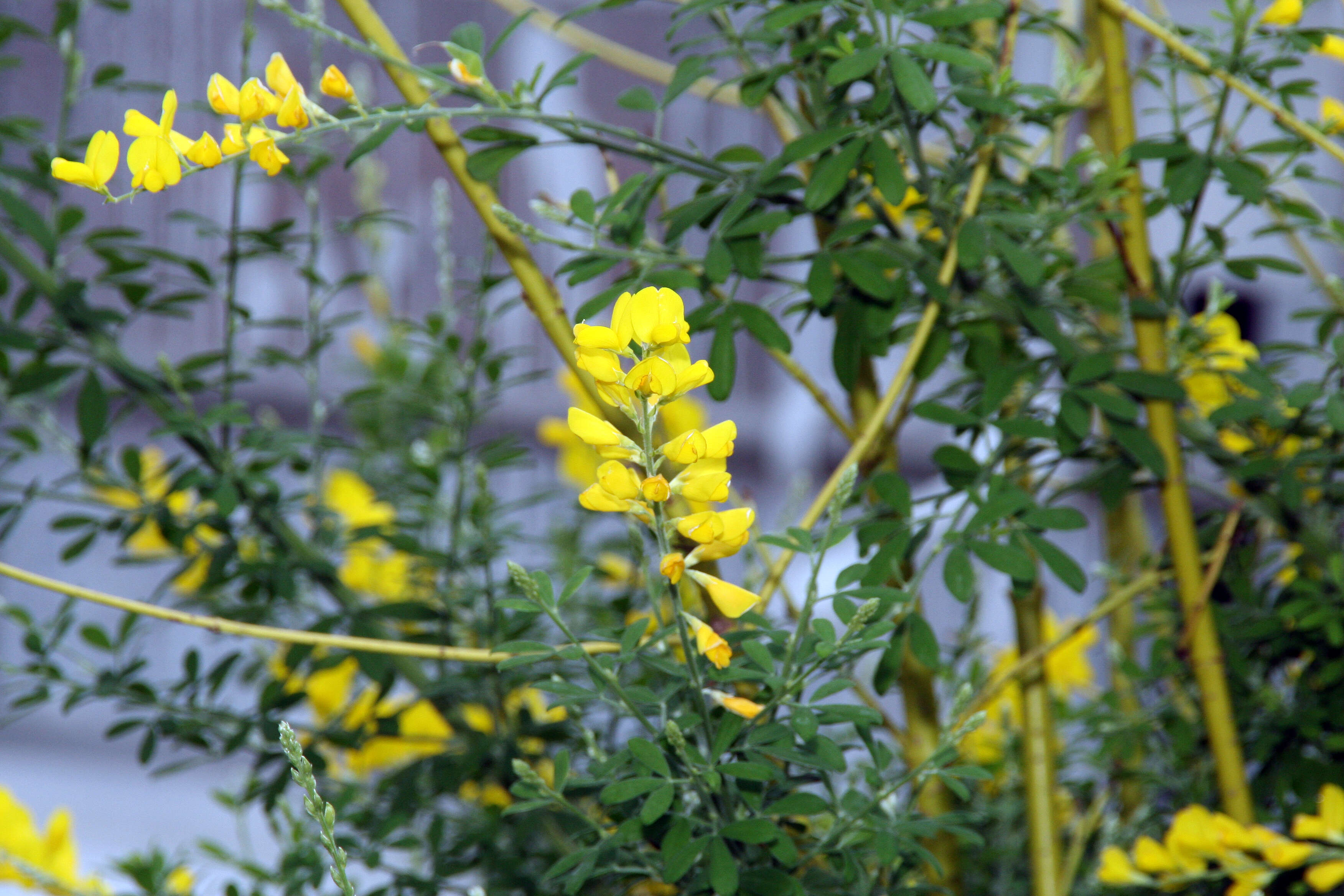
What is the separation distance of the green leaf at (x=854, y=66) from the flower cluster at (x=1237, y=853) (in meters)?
0.35

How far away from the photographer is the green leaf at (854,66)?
390 millimetres

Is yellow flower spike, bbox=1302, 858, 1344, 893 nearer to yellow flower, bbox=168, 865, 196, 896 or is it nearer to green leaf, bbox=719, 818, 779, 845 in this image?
green leaf, bbox=719, 818, 779, 845

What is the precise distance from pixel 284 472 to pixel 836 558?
125 cm

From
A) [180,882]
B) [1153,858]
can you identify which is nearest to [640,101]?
[1153,858]

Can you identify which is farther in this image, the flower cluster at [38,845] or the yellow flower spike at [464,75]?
the flower cluster at [38,845]

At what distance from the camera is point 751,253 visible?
46cm

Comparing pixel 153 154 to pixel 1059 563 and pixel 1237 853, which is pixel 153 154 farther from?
pixel 1237 853

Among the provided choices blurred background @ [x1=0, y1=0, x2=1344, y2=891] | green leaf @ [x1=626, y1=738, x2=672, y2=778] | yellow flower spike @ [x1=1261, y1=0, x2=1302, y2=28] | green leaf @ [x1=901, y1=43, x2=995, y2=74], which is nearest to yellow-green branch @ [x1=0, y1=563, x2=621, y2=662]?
green leaf @ [x1=626, y1=738, x2=672, y2=778]

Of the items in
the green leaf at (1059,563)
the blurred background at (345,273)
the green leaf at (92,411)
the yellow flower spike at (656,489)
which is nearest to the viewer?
the yellow flower spike at (656,489)

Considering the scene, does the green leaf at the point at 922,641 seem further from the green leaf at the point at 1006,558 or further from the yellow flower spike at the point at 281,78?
the yellow flower spike at the point at 281,78

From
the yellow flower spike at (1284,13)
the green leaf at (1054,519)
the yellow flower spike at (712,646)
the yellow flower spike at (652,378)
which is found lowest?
the yellow flower spike at (712,646)

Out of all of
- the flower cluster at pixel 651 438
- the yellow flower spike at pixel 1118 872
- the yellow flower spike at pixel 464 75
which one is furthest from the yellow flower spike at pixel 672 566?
the yellow flower spike at pixel 1118 872

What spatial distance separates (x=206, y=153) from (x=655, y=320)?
169 millimetres

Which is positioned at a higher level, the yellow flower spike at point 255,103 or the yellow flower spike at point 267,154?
the yellow flower spike at point 255,103
